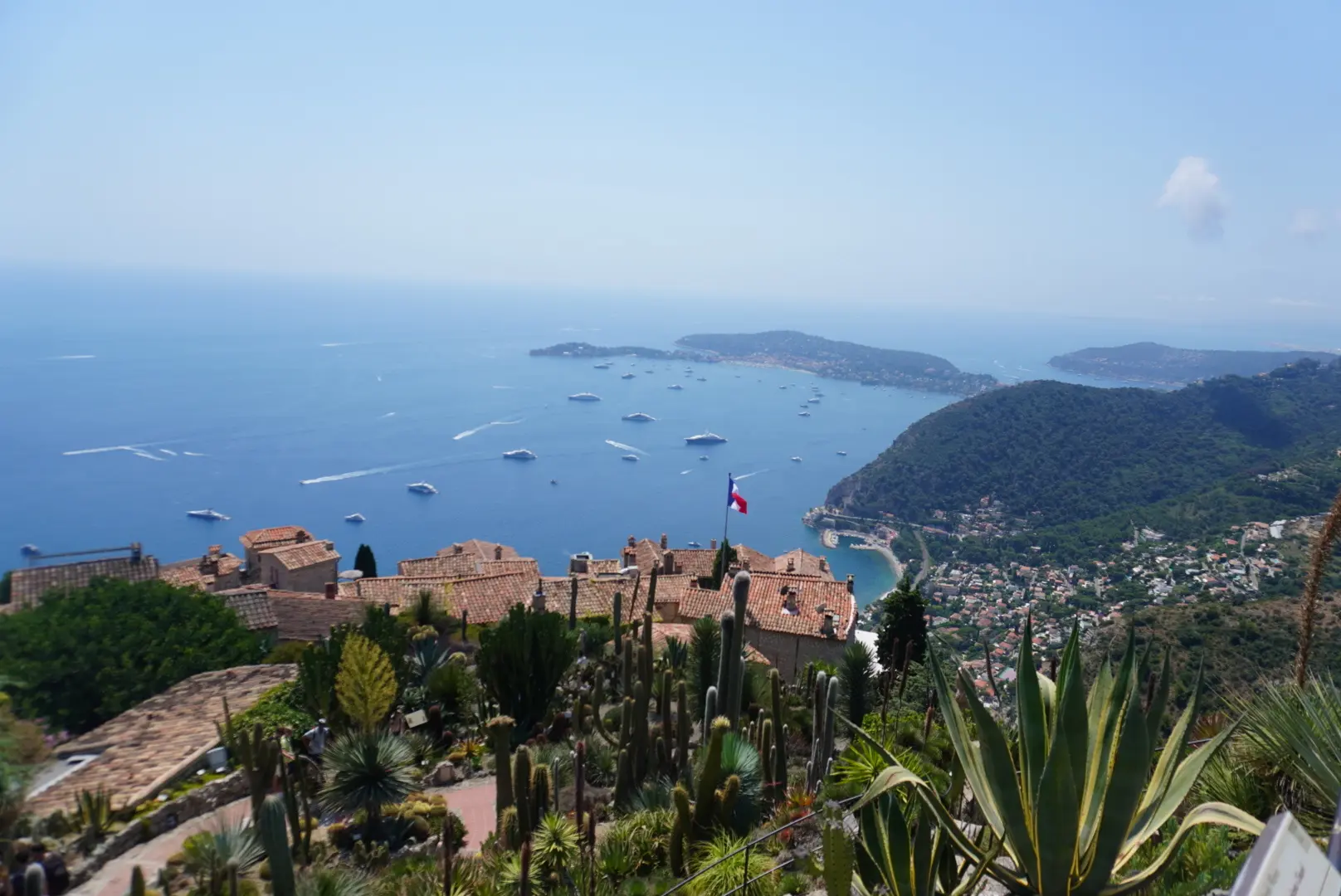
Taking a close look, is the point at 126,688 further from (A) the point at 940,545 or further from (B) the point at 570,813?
(A) the point at 940,545

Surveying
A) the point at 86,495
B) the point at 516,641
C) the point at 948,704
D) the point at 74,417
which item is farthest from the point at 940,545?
the point at 74,417

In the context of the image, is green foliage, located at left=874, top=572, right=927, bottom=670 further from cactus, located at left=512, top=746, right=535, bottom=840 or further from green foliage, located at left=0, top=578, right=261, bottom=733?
green foliage, located at left=0, top=578, right=261, bottom=733

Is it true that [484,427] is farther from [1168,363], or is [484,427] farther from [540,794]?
[1168,363]

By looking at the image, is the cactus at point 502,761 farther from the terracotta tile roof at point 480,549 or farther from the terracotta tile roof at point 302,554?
the terracotta tile roof at point 480,549

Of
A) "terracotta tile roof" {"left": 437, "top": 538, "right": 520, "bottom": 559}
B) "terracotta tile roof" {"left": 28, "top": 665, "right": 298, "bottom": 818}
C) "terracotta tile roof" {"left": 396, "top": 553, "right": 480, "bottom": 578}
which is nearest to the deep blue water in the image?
"terracotta tile roof" {"left": 437, "top": 538, "right": 520, "bottom": 559}

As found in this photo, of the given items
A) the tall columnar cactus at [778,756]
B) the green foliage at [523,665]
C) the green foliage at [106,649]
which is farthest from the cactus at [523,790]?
the green foliage at [106,649]

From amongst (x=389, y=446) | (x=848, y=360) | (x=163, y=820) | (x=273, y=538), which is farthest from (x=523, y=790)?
(x=848, y=360)
